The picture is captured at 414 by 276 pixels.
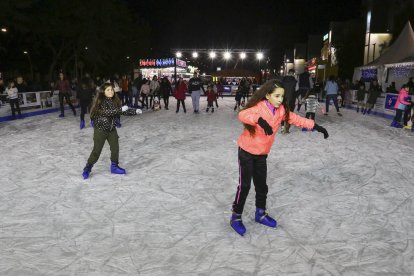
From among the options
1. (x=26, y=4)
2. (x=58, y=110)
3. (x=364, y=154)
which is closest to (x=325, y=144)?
(x=364, y=154)

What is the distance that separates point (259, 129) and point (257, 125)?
0.21ft

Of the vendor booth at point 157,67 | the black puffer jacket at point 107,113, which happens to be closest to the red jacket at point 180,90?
the black puffer jacket at point 107,113

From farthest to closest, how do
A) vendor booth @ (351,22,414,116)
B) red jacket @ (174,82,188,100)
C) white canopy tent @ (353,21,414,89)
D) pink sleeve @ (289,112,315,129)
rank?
white canopy tent @ (353,21,414,89)
vendor booth @ (351,22,414,116)
red jacket @ (174,82,188,100)
pink sleeve @ (289,112,315,129)

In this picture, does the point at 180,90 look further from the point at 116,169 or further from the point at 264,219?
the point at 264,219

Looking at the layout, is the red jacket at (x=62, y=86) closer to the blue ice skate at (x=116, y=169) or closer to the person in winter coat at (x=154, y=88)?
the person in winter coat at (x=154, y=88)

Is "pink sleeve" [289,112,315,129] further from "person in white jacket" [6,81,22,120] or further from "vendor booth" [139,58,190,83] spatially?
"vendor booth" [139,58,190,83]

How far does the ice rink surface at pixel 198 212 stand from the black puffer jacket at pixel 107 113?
0.77 meters

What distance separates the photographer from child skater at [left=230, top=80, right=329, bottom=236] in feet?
9.34

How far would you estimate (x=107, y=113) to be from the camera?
4703 millimetres

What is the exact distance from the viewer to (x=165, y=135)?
8.52m

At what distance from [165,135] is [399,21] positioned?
19.9 meters

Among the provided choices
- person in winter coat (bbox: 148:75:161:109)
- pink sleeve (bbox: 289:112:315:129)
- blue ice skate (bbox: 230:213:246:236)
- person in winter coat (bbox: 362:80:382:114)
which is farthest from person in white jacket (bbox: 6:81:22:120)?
person in winter coat (bbox: 362:80:382:114)

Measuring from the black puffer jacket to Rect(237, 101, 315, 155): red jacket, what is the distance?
216cm

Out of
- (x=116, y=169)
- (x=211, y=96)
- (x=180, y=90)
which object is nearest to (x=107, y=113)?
(x=116, y=169)
